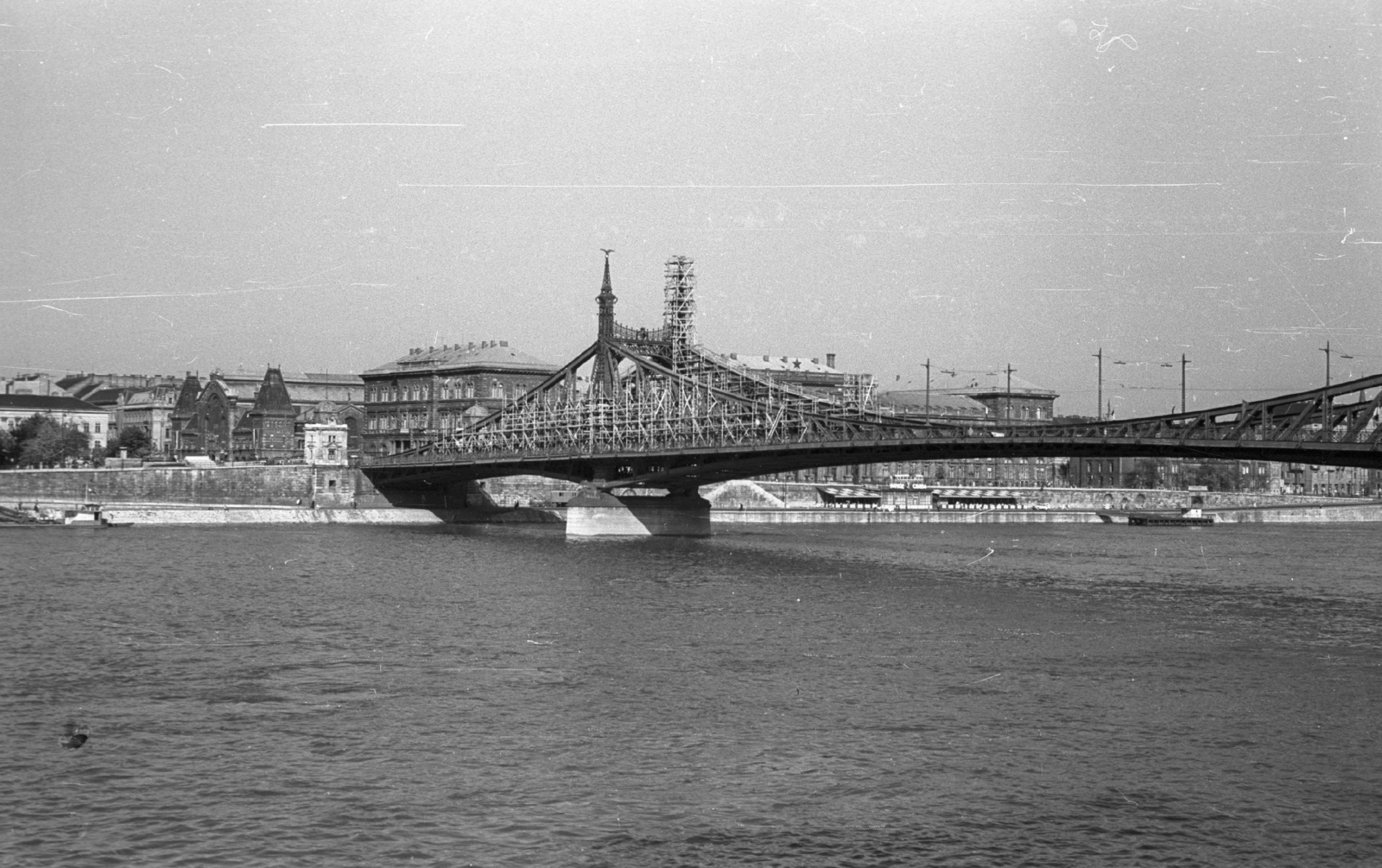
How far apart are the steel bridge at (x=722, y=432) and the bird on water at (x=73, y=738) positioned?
3863 cm

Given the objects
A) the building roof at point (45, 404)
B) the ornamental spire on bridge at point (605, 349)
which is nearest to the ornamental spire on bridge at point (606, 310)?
the ornamental spire on bridge at point (605, 349)

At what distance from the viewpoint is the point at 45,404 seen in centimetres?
16212

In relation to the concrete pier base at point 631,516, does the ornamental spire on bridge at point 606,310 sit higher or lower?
higher

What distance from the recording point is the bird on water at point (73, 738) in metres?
26.3

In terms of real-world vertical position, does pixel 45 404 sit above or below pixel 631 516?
above

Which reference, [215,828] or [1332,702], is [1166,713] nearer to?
[1332,702]

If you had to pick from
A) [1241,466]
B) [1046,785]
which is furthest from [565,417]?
[1241,466]

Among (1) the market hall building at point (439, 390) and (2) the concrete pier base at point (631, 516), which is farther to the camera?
(1) the market hall building at point (439, 390)

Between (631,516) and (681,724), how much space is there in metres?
63.1

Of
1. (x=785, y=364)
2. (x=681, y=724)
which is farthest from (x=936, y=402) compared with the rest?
(x=681, y=724)

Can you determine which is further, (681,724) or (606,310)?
(606,310)

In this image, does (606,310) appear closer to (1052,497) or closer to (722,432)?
(722,432)

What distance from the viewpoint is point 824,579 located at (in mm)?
59844

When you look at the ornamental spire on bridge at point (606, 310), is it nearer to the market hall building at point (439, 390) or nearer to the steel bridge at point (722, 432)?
the steel bridge at point (722, 432)
